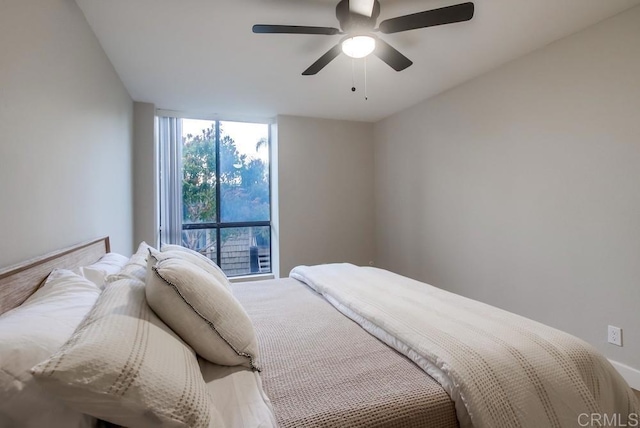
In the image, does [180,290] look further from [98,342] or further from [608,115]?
[608,115]

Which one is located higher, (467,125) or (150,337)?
(467,125)

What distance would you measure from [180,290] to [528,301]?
9.08 feet

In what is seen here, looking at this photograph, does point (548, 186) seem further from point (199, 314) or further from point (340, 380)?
point (199, 314)

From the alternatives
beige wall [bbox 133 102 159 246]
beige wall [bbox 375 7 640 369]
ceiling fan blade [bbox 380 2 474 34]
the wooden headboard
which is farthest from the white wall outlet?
beige wall [bbox 133 102 159 246]

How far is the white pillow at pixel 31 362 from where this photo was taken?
0.61m

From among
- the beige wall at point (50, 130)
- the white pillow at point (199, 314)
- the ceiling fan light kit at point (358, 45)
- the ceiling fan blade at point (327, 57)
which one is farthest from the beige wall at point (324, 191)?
the white pillow at point (199, 314)

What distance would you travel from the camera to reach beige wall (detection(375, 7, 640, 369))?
6.67 feet

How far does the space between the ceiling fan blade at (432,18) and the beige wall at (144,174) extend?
295 cm

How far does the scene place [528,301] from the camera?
260 cm

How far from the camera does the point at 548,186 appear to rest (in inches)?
96.1

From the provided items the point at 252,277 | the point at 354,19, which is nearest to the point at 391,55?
the point at 354,19

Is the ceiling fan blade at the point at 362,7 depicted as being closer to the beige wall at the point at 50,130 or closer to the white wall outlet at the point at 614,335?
the beige wall at the point at 50,130

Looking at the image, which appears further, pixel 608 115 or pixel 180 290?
pixel 608 115

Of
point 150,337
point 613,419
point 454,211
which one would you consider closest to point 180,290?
point 150,337
